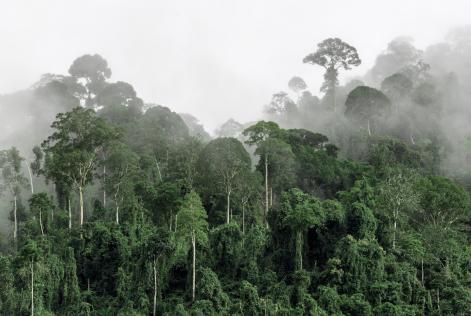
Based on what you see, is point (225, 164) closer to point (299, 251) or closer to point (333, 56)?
point (299, 251)

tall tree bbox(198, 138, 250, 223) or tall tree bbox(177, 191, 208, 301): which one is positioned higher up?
tall tree bbox(198, 138, 250, 223)

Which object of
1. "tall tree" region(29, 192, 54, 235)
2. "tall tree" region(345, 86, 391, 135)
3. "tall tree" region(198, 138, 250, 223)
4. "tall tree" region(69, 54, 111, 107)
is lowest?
"tall tree" region(29, 192, 54, 235)

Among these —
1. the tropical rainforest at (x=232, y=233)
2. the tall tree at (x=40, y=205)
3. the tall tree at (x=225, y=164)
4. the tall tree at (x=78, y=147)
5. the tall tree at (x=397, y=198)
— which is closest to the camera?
the tropical rainforest at (x=232, y=233)

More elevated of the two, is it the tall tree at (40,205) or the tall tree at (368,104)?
the tall tree at (368,104)

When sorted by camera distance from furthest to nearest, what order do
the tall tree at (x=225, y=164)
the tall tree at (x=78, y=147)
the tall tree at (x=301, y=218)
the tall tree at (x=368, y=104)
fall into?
the tall tree at (x=368, y=104)
the tall tree at (x=225, y=164)
the tall tree at (x=78, y=147)
the tall tree at (x=301, y=218)

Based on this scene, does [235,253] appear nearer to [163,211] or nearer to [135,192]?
[163,211]

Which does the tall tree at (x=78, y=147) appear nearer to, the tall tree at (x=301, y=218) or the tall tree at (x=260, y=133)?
the tall tree at (x=260, y=133)

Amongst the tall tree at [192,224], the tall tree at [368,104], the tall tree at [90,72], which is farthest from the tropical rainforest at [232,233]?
the tall tree at [90,72]

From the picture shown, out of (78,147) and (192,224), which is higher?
(78,147)

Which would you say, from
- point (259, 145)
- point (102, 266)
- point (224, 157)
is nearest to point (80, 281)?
point (102, 266)

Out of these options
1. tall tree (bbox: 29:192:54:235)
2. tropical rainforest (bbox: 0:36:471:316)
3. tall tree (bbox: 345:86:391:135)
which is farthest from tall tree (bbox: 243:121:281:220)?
tall tree (bbox: 345:86:391:135)

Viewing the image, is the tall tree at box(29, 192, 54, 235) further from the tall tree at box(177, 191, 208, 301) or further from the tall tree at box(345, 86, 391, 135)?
the tall tree at box(345, 86, 391, 135)

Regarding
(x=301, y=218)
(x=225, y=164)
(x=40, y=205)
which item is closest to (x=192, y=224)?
(x=301, y=218)

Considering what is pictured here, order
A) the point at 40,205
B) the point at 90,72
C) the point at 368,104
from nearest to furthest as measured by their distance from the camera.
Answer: the point at 40,205, the point at 368,104, the point at 90,72
